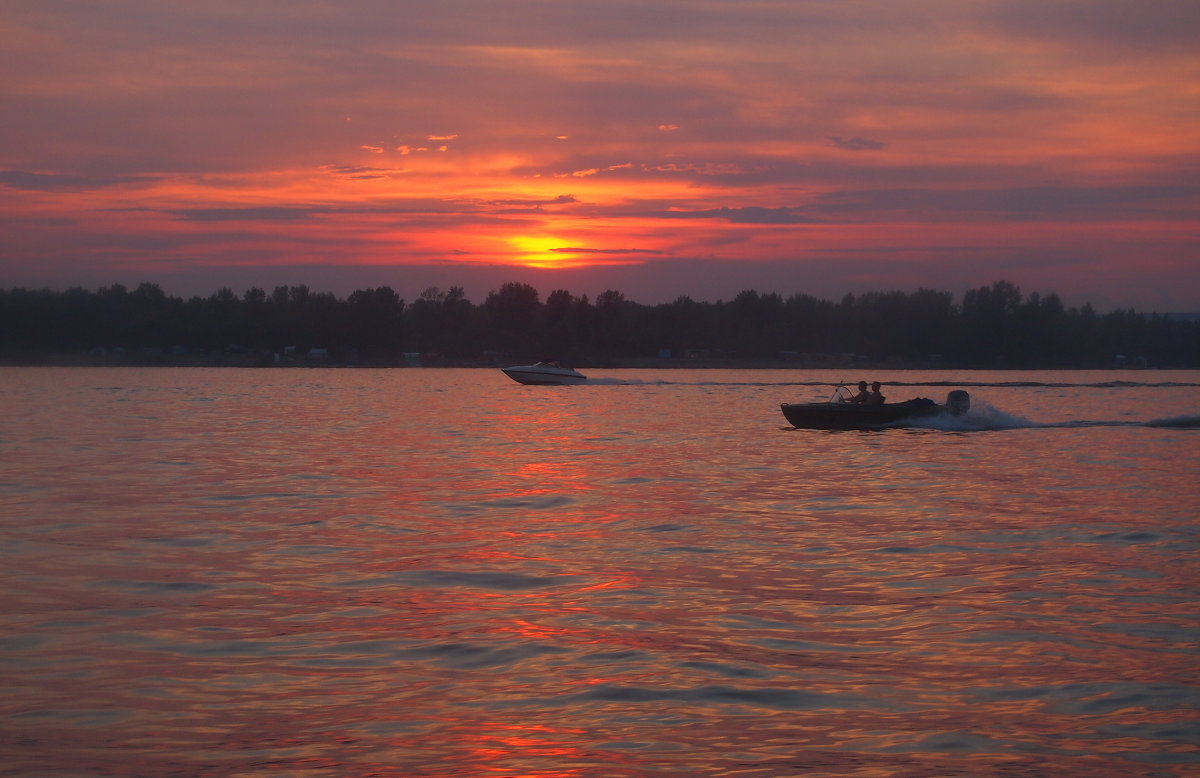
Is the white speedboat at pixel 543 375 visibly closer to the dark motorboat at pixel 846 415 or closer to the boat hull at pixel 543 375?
the boat hull at pixel 543 375

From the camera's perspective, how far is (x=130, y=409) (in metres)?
60.8

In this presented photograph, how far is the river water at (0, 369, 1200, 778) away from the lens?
877cm

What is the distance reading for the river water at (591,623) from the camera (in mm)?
8773

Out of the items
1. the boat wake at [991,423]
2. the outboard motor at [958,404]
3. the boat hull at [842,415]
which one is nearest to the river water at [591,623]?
the boat hull at [842,415]

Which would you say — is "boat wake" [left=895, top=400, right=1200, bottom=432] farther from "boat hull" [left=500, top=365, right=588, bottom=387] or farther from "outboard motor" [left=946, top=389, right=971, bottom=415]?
"boat hull" [left=500, top=365, right=588, bottom=387]

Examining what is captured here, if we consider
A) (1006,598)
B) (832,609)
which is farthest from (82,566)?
(1006,598)

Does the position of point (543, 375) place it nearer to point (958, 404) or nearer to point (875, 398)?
point (958, 404)

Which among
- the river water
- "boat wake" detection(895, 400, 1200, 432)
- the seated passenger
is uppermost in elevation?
the seated passenger

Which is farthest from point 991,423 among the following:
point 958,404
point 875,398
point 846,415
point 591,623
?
point 591,623

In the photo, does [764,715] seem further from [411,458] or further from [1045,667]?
[411,458]

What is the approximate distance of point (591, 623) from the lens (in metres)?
12.8

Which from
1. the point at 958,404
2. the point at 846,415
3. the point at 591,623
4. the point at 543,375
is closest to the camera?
the point at 591,623

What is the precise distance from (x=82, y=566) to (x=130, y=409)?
48453 mm

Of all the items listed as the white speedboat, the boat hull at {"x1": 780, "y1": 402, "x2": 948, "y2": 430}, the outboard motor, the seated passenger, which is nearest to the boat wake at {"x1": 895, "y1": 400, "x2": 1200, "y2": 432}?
the outboard motor
